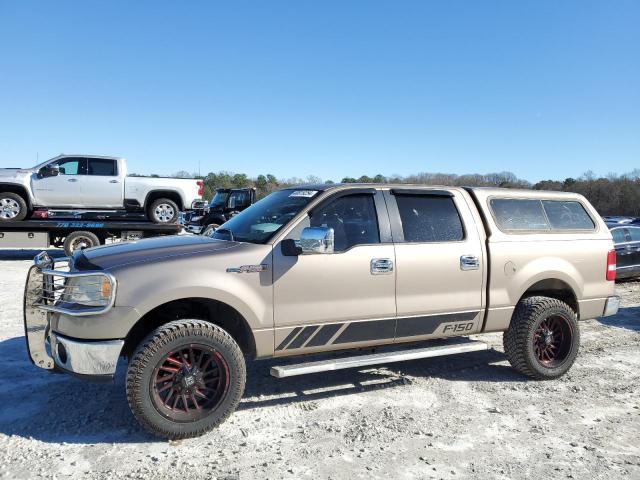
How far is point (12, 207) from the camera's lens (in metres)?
12.5

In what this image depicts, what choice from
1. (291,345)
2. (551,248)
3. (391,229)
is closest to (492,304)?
(551,248)

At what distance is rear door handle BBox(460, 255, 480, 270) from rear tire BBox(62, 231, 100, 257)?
1105cm

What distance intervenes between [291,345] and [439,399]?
147 centimetres

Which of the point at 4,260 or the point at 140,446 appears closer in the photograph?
the point at 140,446

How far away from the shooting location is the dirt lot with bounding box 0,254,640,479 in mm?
3221

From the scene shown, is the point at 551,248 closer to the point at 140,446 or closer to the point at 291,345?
the point at 291,345

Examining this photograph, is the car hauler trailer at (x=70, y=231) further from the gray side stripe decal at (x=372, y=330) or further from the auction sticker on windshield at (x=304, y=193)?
Result: the gray side stripe decal at (x=372, y=330)

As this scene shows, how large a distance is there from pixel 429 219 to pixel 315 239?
1403 millimetres

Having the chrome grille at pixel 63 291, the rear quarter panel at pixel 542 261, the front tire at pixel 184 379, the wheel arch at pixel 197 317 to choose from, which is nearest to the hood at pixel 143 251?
the chrome grille at pixel 63 291

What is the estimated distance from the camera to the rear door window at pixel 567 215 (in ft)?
17.2

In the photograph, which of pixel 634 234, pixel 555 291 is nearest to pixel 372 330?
pixel 555 291

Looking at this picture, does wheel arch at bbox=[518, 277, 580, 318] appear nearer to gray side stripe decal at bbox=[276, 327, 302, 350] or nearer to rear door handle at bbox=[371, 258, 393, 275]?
rear door handle at bbox=[371, 258, 393, 275]

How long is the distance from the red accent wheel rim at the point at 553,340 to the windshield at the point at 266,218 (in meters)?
2.69

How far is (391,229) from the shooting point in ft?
14.3
